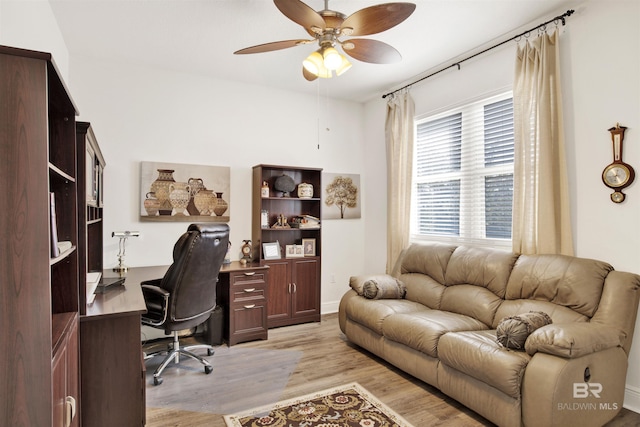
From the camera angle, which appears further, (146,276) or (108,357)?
(146,276)

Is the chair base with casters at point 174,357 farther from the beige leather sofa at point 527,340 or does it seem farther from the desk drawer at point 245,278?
the beige leather sofa at point 527,340

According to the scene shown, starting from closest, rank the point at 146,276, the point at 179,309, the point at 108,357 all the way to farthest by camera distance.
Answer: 1. the point at 108,357
2. the point at 179,309
3. the point at 146,276

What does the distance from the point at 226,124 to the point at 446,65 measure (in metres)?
2.57

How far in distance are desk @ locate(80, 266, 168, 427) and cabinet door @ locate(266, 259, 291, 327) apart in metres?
2.16

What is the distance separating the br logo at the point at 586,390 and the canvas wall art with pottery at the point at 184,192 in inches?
138

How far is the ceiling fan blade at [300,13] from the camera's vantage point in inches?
79.2

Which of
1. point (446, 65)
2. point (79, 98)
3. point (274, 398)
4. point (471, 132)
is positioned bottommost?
point (274, 398)

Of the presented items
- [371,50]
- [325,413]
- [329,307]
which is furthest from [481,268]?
[329,307]

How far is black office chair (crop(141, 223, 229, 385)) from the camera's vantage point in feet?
9.04

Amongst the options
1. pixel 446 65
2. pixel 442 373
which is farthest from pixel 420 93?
pixel 442 373

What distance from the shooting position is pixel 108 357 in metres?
2.01

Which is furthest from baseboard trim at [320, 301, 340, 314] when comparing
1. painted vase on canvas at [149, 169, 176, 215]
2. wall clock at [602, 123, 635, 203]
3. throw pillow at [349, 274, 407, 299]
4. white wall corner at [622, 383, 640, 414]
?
wall clock at [602, 123, 635, 203]

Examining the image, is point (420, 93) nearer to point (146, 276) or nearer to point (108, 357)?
point (146, 276)

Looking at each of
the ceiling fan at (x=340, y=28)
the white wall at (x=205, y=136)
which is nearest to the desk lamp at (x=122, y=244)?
the white wall at (x=205, y=136)
